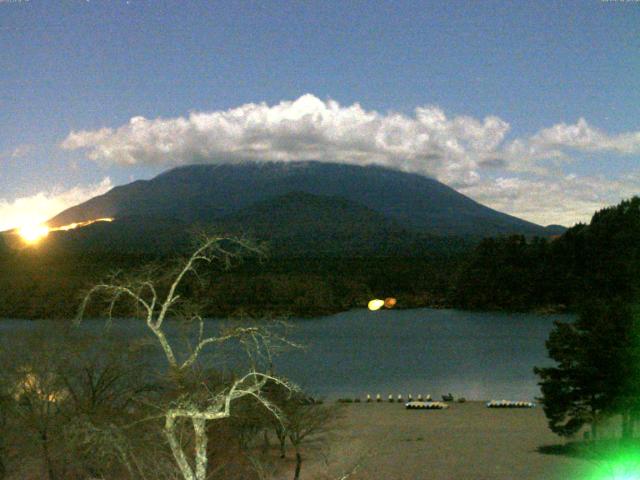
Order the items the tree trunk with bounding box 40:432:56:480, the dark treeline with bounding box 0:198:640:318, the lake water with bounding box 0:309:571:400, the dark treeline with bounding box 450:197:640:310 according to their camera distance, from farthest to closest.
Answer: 1. the dark treeline with bounding box 450:197:640:310
2. the dark treeline with bounding box 0:198:640:318
3. the lake water with bounding box 0:309:571:400
4. the tree trunk with bounding box 40:432:56:480

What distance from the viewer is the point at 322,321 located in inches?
3187

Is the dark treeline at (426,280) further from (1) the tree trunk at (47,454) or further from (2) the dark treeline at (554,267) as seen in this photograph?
(1) the tree trunk at (47,454)

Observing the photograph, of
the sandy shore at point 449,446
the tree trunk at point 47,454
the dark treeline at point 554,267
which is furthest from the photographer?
the dark treeline at point 554,267

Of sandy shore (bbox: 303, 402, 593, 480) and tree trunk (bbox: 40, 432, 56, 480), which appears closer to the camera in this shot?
tree trunk (bbox: 40, 432, 56, 480)

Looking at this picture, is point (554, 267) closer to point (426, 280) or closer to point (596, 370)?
point (426, 280)

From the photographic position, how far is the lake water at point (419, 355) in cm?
3872

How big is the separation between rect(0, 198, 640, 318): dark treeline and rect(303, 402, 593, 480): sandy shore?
5414 cm

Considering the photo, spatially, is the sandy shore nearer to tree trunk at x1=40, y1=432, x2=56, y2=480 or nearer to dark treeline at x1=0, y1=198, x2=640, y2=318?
tree trunk at x1=40, y1=432, x2=56, y2=480

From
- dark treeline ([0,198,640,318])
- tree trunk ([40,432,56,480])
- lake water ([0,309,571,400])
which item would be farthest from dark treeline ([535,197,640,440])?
dark treeline ([0,198,640,318])

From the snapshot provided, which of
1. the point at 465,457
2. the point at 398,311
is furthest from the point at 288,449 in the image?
the point at 398,311

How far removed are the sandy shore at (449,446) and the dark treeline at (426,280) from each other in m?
54.1

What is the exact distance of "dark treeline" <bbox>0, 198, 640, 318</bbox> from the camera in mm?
84750

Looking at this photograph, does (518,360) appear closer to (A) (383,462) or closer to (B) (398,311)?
(A) (383,462)

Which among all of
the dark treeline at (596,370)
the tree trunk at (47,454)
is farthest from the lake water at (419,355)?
the dark treeline at (596,370)
